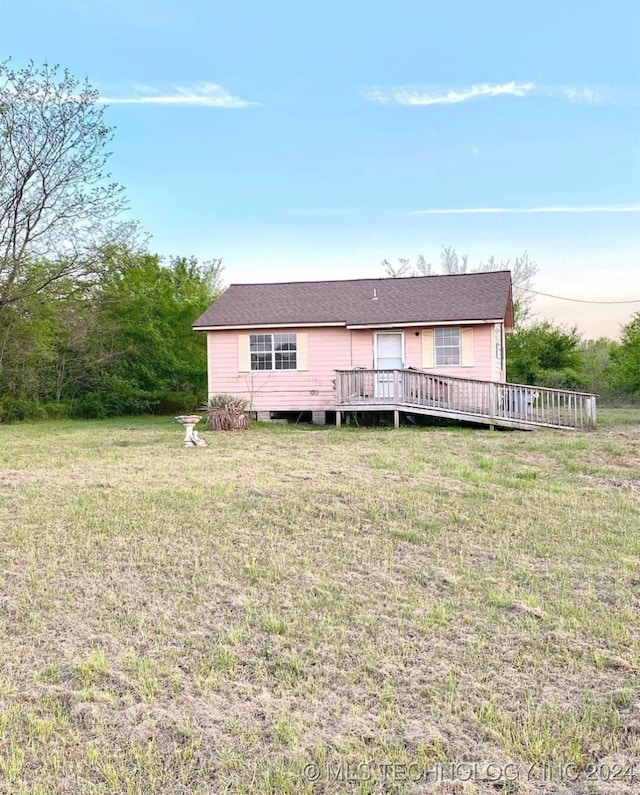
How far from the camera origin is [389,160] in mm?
17188

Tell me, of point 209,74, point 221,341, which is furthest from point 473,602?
point 209,74

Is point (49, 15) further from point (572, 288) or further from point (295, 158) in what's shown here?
point (572, 288)

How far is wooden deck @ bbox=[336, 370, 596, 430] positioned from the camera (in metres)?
13.7

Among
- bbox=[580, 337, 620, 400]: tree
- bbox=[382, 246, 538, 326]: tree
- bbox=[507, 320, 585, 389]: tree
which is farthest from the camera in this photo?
bbox=[382, 246, 538, 326]: tree

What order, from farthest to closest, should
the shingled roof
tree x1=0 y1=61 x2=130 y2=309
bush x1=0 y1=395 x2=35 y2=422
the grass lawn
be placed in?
bush x1=0 y1=395 x2=35 y2=422 → tree x1=0 y1=61 x2=130 y2=309 → the shingled roof → the grass lawn

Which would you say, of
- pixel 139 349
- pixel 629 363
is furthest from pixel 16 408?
pixel 629 363

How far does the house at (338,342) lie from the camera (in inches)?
615

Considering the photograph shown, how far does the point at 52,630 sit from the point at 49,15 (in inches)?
553

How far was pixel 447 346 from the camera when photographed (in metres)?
15.8

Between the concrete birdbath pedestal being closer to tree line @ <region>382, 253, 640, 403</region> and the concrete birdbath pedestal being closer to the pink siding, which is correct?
the pink siding

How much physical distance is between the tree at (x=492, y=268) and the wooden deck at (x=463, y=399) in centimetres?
1775

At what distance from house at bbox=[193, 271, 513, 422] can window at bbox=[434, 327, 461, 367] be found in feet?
0.08

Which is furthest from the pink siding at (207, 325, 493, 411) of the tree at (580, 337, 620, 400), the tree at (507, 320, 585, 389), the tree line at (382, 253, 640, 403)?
the tree at (580, 337, 620, 400)

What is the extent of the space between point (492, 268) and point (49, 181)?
23.9m
